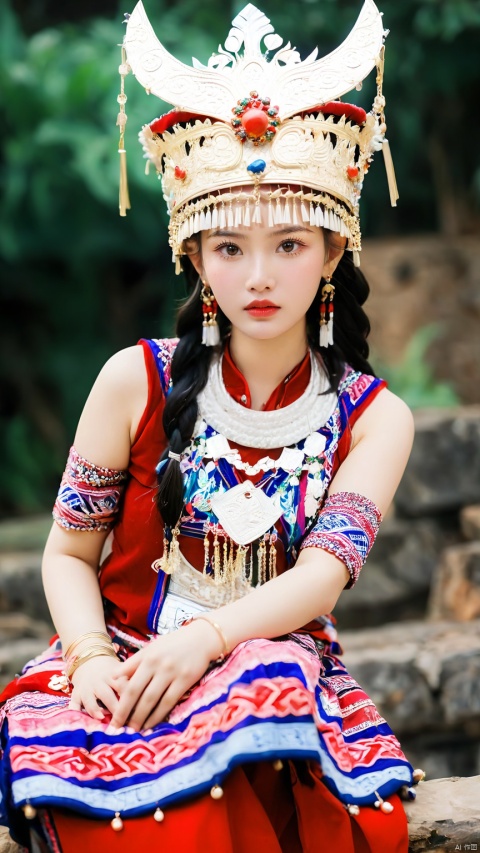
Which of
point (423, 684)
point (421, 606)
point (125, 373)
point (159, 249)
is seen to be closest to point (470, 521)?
point (421, 606)

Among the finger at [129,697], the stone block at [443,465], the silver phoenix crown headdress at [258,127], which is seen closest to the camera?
the finger at [129,697]

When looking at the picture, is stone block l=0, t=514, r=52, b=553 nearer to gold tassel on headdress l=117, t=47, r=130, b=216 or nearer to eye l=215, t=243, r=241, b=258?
gold tassel on headdress l=117, t=47, r=130, b=216

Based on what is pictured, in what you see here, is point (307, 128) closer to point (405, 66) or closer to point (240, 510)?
point (240, 510)

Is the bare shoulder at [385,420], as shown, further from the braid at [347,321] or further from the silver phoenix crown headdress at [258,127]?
the silver phoenix crown headdress at [258,127]

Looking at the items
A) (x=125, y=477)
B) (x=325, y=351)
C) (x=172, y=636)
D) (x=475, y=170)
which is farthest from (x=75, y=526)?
(x=475, y=170)

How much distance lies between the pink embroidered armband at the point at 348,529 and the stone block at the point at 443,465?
8.78ft

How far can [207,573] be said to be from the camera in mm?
2127

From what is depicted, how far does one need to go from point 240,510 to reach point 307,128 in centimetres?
80

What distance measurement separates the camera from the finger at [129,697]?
5.81ft

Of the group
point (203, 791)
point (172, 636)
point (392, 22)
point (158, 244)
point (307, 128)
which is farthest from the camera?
point (158, 244)

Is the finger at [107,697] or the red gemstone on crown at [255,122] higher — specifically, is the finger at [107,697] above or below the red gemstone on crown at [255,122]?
below

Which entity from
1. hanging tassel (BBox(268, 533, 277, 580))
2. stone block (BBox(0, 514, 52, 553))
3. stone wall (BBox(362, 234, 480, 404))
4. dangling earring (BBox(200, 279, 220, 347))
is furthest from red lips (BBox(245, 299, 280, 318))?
stone wall (BBox(362, 234, 480, 404))

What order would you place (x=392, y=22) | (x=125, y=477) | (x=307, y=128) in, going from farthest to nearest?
(x=392, y=22) < (x=125, y=477) < (x=307, y=128)

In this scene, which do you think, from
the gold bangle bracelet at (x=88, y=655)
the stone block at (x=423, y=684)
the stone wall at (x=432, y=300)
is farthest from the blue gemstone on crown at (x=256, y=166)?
the stone wall at (x=432, y=300)
